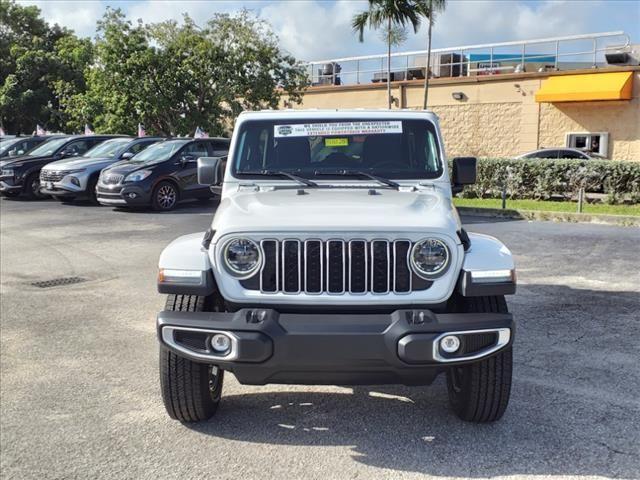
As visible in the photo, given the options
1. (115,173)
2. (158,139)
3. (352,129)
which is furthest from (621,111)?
(352,129)

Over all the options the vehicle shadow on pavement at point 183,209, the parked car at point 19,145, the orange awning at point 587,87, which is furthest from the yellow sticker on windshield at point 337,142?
the orange awning at point 587,87

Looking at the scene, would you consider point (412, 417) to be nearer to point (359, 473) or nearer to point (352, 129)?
point (359, 473)

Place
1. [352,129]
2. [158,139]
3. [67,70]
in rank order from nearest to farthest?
[352,129] < [158,139] < [67,70]

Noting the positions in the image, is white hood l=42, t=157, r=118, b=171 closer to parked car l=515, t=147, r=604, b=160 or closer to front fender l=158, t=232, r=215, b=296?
parked car l=515, t=147, r=604, b=160

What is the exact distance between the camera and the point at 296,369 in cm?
342

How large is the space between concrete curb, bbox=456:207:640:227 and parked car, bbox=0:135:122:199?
11.1 m

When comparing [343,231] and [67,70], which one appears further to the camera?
[67,70]

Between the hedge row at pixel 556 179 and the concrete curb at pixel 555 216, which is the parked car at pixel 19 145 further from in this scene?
the concrete curb at pixel 555 216

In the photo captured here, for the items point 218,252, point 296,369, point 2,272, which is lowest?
point 2,272

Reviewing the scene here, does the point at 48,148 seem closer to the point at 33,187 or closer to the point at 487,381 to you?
the point at 33,187

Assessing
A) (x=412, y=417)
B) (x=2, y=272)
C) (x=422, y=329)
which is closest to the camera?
(x=422, y=329)

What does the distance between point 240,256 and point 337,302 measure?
1.88 feet

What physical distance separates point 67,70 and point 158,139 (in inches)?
1032

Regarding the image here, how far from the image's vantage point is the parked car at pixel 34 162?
59.5 ft
